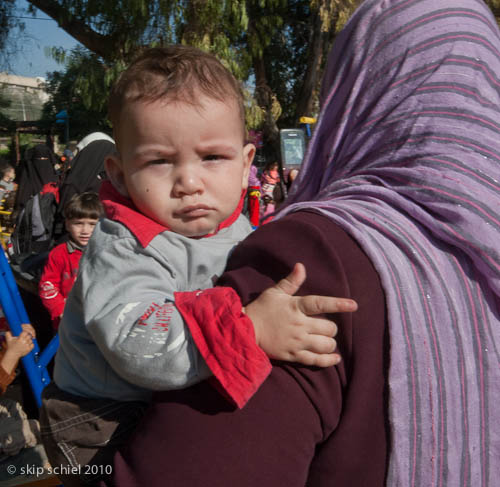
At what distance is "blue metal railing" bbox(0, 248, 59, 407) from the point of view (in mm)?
3021

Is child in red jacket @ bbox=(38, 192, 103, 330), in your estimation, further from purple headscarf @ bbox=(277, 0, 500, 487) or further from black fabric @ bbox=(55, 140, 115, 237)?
purple headscarf @ bbox=(277, 0, 500, 487)

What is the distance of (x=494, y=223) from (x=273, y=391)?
0.55 metres

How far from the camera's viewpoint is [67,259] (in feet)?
12.6

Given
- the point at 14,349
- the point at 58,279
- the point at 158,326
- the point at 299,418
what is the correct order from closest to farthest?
the point at 299,418 → the point at 158,326 → the point at 14,349 → the point at 58,279

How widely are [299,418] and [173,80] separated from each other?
0.83 m

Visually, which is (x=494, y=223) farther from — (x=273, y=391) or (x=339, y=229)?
(x=273, y=391)

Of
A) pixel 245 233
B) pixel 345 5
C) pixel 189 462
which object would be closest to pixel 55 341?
pixel 245 233

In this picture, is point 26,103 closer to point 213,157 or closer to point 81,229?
point 81,229

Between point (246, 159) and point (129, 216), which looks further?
point (246, 159)

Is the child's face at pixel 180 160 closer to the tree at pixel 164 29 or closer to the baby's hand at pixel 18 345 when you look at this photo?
the baby's hand at pixel 18 345

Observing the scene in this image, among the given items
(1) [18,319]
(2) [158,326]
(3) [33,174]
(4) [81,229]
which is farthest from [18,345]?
(3) [33,174]

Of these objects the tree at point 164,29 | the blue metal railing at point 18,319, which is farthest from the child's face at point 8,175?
the blue metal railing at point 18,319

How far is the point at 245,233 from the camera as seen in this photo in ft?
4.95

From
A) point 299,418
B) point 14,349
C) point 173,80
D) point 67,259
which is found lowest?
point 14,349
